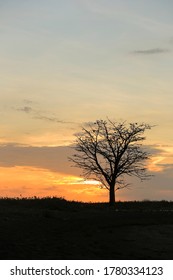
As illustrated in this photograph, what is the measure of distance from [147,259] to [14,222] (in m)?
11.5

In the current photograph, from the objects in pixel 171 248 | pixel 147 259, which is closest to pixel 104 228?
pixel 171 248

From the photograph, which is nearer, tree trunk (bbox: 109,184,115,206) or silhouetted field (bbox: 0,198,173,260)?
silhouetted field (bbox: 0,198,173,260)

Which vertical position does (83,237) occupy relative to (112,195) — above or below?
below

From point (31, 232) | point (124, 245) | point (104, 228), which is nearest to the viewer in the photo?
point (124, 245)

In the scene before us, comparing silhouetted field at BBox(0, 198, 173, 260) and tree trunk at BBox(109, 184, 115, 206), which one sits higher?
tree trunk at BBox(109, 184, 115, 206)

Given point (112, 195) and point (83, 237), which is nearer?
point (83, 237)

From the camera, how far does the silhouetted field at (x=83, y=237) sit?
21009mm

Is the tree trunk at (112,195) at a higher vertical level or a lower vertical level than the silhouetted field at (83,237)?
higher

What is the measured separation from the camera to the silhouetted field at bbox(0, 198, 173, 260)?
21.0 m

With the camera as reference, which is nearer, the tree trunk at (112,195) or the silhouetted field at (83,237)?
the silhouetted field at (83,237)

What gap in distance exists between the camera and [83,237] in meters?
24.3
